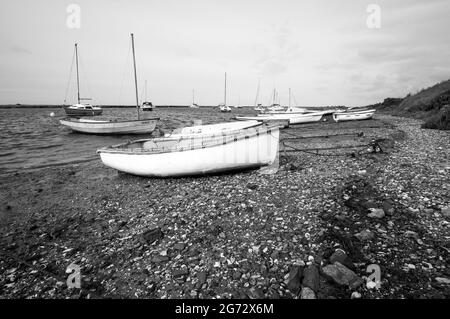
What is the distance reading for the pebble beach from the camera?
455cm

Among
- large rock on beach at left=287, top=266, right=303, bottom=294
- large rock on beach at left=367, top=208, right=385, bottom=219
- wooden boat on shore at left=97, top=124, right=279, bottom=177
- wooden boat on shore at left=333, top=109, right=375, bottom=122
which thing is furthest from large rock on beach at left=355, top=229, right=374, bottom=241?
wooden boat on shore at left=333, top=109, right=375, bottom=122

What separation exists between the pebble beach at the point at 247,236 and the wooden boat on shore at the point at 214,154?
65 centimetres

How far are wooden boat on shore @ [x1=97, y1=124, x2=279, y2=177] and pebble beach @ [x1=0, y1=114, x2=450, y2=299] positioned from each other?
0.65 metres

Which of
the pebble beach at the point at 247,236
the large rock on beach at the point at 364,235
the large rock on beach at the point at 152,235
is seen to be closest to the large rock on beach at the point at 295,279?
the pebble beach at the point at 247,236

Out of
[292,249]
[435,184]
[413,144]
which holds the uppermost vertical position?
[413,144]

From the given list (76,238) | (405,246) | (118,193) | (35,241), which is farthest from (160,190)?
(405,246)

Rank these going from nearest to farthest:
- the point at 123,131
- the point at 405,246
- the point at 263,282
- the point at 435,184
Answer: the point at 263,282 → the point at 405,246 → the point at 435,184 → the point at 123,131

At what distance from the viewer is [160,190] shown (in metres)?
10.2

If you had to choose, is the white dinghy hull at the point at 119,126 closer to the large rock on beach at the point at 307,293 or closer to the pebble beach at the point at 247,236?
the pebble beach at the point at 247,236

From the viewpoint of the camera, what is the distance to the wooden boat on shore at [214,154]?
34.5 feet

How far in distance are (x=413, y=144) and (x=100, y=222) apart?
16439 millimetres

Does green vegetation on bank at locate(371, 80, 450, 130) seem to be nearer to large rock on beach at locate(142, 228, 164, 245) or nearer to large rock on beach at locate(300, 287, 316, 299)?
large rock on beach at locate(300, 287, 316, 299)

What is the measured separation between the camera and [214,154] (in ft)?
34.8
